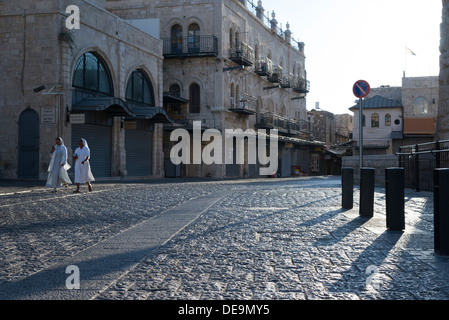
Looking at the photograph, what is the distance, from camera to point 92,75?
24031mm

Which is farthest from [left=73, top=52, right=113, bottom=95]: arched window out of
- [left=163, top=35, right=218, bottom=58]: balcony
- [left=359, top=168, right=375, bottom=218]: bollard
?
[left=359, top=168, right=375, bottom=218]: bollard

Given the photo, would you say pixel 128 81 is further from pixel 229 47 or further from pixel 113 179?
pixel 229 47

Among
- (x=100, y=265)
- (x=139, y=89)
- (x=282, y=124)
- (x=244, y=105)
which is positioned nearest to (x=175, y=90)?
(x=244, y=105)

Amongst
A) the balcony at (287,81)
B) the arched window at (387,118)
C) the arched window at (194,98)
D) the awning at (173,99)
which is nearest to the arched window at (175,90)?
the arched window at (194,98)

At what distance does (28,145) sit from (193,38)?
17.8 m

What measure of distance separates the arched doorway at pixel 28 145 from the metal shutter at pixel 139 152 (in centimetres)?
586

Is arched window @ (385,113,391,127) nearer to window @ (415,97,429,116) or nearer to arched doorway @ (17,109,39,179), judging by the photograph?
window @ (415,97,429,116)

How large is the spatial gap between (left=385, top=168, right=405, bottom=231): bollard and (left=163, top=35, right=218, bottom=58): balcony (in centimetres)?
2947

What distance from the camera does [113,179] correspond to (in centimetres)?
2544

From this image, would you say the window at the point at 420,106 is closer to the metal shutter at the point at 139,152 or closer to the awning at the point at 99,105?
the metal shutter at the point at 139,152

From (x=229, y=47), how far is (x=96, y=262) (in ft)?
113
